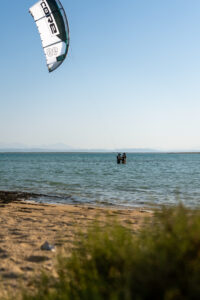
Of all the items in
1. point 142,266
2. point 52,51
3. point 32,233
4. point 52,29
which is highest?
point 52,29

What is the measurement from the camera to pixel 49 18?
9.59 m

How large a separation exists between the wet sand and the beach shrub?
360 mm

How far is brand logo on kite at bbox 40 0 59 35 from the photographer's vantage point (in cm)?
949

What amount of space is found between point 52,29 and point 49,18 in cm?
35

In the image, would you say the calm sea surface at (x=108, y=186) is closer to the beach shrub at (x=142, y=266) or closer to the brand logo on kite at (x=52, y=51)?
the beach shrub at (x=142, y=266)

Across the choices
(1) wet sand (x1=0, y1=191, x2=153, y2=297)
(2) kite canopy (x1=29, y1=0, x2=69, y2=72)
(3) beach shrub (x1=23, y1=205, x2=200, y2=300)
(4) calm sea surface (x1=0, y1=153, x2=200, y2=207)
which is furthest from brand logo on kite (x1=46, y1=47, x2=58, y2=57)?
(3) beach shrub (x1=23, y1=205, x2=200, y2=300)

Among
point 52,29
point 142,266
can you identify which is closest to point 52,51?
point 52,29

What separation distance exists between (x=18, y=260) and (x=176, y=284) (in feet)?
11.6

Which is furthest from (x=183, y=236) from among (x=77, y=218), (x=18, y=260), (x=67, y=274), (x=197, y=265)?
(x=77, y=218)

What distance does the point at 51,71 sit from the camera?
9.52 m

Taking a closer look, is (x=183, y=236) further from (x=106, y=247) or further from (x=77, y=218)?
(x=77, y=218)

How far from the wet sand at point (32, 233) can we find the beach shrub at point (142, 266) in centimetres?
36

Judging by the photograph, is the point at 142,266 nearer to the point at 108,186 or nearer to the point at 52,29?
the point at 52,29

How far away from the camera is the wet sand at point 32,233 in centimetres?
454
